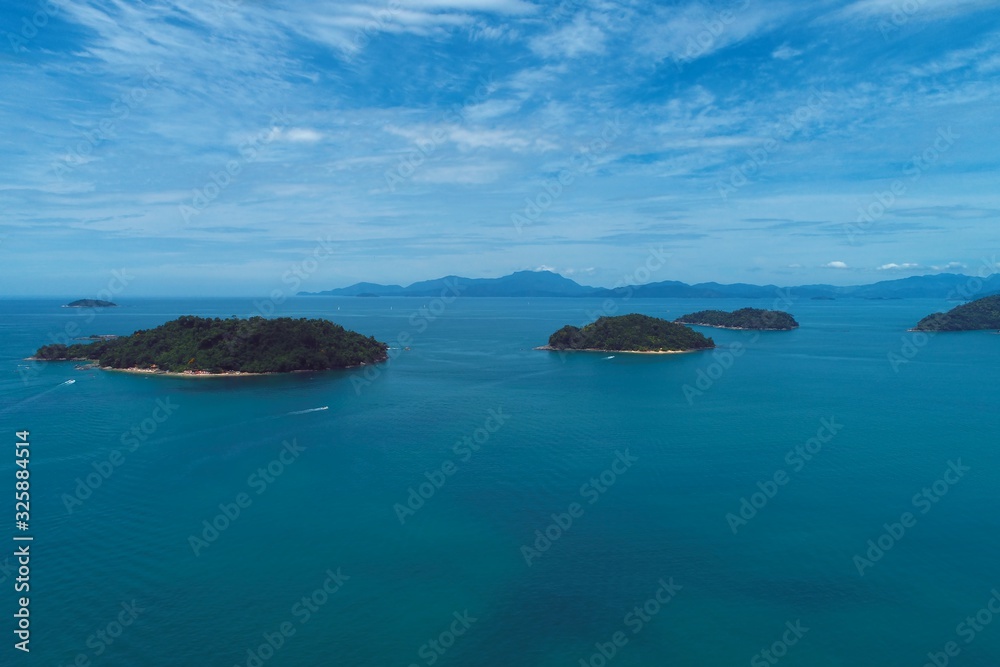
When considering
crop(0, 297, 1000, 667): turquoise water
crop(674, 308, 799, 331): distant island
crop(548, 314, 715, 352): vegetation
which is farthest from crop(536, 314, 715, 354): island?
crop(674, 308, 799, 331): distant island

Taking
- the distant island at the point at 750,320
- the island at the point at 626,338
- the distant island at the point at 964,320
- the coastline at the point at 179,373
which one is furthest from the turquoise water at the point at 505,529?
the distant island at the point at 964,320

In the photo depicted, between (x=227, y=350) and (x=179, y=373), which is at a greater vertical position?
(x=227, y=350)

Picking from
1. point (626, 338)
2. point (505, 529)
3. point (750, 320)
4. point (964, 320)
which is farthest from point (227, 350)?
point (964, 320)

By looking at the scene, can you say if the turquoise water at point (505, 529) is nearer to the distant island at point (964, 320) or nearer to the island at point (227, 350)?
the island at point (227, 350)

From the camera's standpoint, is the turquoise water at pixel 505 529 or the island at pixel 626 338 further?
the island at pixel 626 338

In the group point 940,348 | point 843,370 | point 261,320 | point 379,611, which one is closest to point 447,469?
point 379,611

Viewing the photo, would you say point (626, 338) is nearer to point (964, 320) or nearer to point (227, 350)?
point (227, 350)
